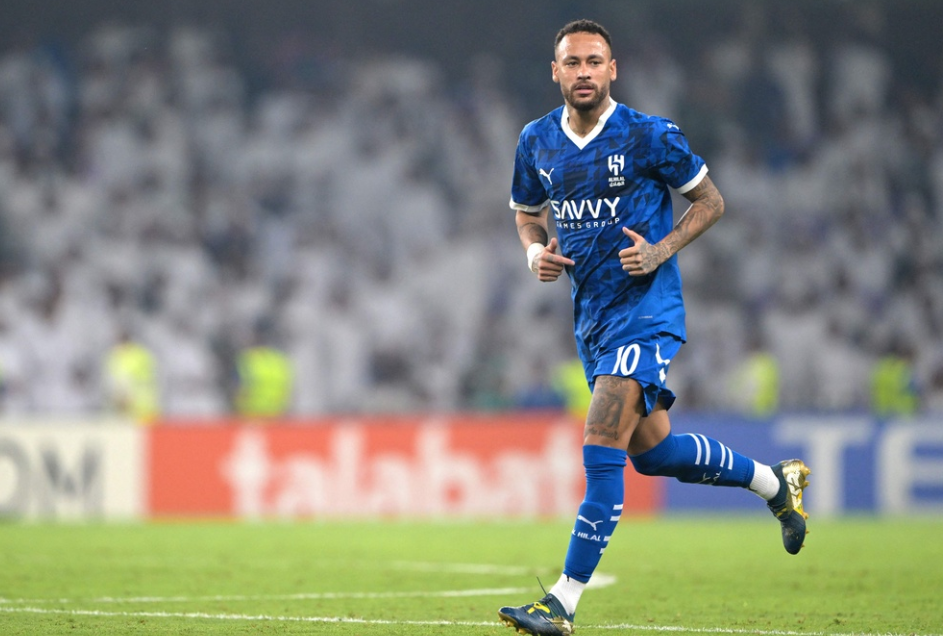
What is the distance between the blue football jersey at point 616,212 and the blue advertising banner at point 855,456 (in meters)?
9.14

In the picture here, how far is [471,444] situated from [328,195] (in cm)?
645

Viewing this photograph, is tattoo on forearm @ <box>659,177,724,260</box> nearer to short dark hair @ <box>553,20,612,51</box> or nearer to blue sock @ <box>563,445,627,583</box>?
short dark hair @ <box>553,20,612,51</box>

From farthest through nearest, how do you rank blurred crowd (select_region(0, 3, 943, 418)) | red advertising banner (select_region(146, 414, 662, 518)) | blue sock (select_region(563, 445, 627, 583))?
blurred crowd (select_region(0, 3, 943, 418))
red advertising banner (select_region(146, 414, 662, 518))
blue sock (select_region(563, 445, 627, 583))

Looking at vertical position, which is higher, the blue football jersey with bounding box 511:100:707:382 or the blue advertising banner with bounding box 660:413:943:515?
the blue football jersey with bounding box 511:100:707:382

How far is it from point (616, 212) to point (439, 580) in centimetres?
285

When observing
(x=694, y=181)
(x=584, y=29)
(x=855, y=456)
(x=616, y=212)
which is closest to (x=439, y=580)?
(x=616, y=212)

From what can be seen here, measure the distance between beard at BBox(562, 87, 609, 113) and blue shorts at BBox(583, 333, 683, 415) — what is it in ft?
2.94

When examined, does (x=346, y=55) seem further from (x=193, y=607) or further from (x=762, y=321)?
(x=193, y=607)

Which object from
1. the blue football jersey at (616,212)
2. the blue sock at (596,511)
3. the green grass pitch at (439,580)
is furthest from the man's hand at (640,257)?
the green grass pitch at (439,580)

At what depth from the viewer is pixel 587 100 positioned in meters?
5.28

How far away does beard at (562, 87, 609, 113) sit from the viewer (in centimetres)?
528

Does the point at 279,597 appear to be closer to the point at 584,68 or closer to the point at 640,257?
the point at 640,257

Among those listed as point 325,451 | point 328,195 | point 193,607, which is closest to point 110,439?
point 325,451

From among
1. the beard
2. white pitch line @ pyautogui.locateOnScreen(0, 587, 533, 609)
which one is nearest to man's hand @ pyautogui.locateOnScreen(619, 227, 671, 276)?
the beard
